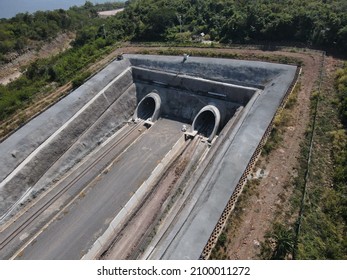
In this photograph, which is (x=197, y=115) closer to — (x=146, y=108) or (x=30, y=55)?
(x=146, y=108)

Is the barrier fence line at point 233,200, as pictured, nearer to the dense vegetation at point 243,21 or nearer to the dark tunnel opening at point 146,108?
the dense vegetation at point 243,21

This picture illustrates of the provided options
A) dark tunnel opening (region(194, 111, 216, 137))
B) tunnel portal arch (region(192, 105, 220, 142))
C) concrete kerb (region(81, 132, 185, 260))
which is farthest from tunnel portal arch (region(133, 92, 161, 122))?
concrete kerb (region(81, 132, 185, 260))

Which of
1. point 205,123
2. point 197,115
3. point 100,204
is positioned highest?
point 197,115

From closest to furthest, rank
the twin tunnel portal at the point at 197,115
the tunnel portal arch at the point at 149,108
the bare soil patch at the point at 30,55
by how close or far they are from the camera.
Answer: the twin tunnel portal at the point at 197,115
the tunnel portal arch at the point at 149,108
the bare soil patch at the point at 30,55

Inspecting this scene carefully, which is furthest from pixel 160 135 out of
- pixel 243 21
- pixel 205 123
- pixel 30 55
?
pixel 30 55

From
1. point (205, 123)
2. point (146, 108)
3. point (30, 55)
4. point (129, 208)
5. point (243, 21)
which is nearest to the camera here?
point (129, 208)

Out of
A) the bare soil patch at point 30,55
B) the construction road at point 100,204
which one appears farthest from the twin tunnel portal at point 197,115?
the bare soil patch at point 30,55
